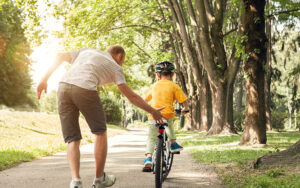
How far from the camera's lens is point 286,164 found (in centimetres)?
544

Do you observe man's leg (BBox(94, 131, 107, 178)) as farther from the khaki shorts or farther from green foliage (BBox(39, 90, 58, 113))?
green foliage (BBox(39, 90, 58, 113))

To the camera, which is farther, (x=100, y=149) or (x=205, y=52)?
(x=205, y=52)

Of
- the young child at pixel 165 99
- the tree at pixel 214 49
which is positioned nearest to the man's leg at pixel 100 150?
the young child at pixel 165 99

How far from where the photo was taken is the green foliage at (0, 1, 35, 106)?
26580 mm

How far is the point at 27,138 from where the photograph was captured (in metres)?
14.0

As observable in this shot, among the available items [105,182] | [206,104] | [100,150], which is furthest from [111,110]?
[100,150]

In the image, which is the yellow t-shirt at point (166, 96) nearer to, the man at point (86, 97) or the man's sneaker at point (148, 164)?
the man's sneaker at point (148, 164)

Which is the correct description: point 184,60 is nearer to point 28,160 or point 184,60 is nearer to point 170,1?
point 170,1

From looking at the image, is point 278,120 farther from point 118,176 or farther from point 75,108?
point 75,108

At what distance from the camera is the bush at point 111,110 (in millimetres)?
36219

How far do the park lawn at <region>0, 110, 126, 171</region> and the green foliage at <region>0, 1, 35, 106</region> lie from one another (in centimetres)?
750

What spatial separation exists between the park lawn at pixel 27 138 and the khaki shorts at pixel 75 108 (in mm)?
3802

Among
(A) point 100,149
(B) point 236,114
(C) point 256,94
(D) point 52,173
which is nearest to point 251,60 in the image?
→ (C) point 256,94

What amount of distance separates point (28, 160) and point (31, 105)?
109 feet
